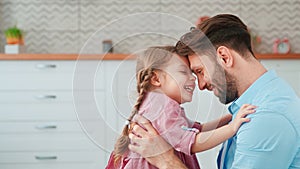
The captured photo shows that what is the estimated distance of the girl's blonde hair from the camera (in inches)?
43.4

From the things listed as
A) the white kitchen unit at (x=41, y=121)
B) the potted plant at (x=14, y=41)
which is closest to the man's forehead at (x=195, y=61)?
the white kitchen unit at (x=41, y=121)

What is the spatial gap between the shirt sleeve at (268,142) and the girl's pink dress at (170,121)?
0.40 feet

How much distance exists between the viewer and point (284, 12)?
4043 mm

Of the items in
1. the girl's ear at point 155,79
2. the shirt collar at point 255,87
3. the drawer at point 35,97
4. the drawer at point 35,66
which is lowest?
the drawer at point 35,97

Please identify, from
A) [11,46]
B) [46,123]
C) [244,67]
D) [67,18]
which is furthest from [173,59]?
[67,18]

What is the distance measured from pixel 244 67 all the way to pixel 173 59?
0.27 m

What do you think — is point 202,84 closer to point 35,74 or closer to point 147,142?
point 147,142

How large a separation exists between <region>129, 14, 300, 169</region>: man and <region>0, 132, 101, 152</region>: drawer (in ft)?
7.28

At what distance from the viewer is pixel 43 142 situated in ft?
11.1

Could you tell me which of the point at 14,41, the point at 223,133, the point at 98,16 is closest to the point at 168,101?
the point at 223,133

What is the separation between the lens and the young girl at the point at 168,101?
3.64ft

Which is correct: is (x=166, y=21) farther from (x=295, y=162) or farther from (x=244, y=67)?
(x=295, y=162)

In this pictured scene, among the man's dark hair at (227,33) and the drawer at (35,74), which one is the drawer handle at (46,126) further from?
the man's dark hair at (227,33)

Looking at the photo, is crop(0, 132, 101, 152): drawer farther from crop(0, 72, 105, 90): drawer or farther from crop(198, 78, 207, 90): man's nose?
crop(198, 78, 207, 90): man's nose
